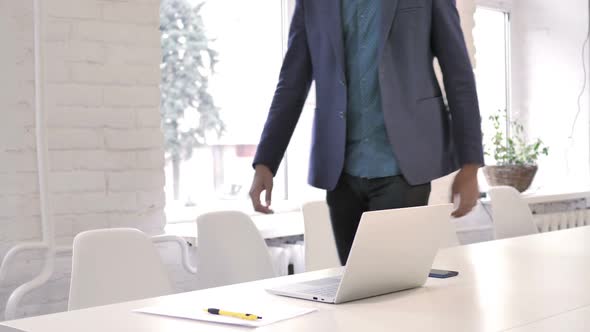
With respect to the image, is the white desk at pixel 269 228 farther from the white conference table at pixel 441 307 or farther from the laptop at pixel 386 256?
the laptop at pixel 386 256

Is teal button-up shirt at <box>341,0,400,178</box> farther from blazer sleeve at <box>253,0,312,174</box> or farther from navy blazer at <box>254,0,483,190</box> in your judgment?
blazer sleeve at <box>253,0,312,174</box>

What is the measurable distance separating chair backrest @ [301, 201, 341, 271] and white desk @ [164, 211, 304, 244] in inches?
7.6

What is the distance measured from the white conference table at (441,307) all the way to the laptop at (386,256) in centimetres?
2

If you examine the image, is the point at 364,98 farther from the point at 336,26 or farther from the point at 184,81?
the point at 184,81

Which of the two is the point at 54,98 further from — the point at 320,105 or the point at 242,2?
the point at 242,2

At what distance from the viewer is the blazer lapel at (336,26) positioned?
6.82 ft

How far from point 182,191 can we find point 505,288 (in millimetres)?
2399

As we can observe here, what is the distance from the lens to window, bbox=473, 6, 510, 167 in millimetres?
5438

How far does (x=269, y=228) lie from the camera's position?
3.28 m

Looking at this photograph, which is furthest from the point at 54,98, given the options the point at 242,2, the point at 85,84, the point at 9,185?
the point at 242,2

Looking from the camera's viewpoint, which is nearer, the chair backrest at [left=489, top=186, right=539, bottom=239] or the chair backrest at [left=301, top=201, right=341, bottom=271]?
the chair backrest at [left=301, top=201, right=341, bottom=271]

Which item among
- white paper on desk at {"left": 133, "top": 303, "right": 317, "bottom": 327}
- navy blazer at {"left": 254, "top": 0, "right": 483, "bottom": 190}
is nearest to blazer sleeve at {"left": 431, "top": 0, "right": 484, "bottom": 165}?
navy blazer at {"left": 254, "top": 0, "right": 483, "bottom": 190}

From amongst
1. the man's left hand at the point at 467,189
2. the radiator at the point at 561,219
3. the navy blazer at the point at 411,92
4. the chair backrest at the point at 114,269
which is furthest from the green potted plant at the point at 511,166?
the chair backrest at the point at 114,269

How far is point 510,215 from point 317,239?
1075mm
